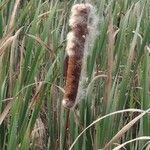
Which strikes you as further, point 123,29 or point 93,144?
point 123,29

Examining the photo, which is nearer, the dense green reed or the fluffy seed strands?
the fluffy seed strands

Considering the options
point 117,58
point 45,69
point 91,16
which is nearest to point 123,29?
point 117,58

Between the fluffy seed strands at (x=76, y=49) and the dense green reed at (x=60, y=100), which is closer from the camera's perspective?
the fluffy seed strands at (x=76, y=49)

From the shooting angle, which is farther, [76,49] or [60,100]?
[60,100]

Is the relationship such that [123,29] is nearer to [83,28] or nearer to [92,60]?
[92,60]

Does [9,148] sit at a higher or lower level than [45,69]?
lower

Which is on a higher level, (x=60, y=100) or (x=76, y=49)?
(x=76, y=49)

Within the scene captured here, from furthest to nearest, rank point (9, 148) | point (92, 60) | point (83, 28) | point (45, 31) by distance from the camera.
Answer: point (45, 31)
point (92, 60)
point (9, 148)
point (83, 28)

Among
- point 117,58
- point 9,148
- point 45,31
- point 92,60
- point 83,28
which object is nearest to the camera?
point 83,28

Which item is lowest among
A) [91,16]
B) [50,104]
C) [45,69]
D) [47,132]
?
[47,132]
